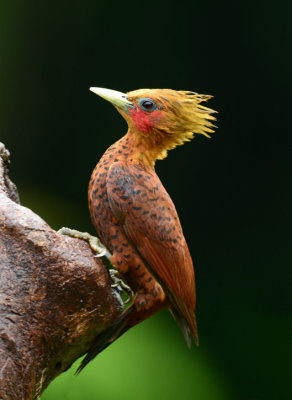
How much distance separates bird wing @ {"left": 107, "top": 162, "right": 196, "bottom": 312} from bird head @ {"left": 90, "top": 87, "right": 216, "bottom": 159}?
0.58ft

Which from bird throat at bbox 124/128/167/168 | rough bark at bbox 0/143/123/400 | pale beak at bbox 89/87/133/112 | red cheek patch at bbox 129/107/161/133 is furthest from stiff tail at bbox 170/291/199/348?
pale beak at bbox 89/87/133/112

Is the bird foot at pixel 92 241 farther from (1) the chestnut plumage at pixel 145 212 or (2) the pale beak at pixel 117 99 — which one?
(2) the pale beak at pixel 117 99

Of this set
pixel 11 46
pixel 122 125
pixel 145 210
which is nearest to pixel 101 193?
pixel 145 210

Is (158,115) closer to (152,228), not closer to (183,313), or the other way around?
(152,228)

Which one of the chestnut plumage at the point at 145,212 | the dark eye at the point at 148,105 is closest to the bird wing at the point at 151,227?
the chestnut plumage at the point at 145,212

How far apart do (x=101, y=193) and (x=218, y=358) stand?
68.9 inches

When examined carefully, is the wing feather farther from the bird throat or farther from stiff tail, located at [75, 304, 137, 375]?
stiff tail, located at [75, 304, 137, 375]

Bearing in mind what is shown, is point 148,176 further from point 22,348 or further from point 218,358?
point 218,358

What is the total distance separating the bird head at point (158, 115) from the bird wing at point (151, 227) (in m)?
0.18

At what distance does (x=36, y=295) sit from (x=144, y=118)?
2.75 feet

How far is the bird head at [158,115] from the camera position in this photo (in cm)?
251

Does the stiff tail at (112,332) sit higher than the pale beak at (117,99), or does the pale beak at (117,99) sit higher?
the pale beak at (117,99)

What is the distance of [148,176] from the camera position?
249cm

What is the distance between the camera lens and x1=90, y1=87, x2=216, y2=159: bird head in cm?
251
